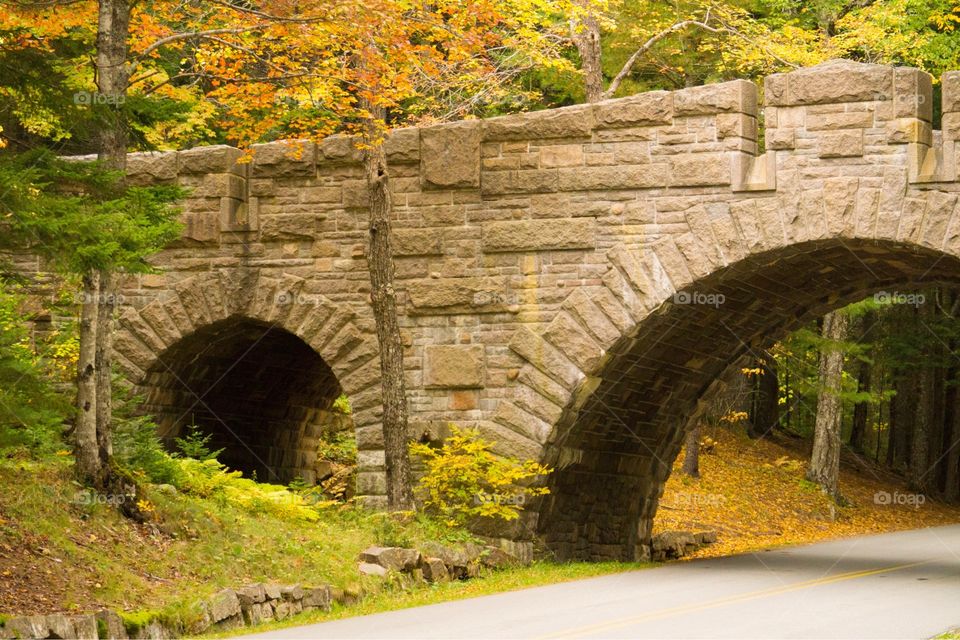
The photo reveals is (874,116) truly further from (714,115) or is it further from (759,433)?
(759,433)

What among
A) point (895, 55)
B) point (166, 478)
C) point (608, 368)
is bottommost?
point (166, 478)

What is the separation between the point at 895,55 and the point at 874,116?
11.5 metres

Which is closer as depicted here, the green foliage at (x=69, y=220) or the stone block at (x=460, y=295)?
the green foliage at (x=69, y=220)

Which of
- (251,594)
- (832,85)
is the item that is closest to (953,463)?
(832,85)

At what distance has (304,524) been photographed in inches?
511

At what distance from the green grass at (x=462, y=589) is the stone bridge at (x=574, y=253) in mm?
838

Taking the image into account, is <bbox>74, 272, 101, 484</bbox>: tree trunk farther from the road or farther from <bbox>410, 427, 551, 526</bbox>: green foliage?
<bbox>410, 427, 551, 526</bbox>: green foliage

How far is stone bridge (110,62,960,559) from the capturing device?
1352 centimetres

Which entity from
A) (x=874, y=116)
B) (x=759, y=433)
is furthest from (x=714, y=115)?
(x=759, y=433)

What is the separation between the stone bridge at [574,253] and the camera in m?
13.5

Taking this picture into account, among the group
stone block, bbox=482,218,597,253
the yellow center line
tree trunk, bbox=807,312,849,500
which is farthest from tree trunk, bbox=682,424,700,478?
stone block, bbox=482,218,597,253

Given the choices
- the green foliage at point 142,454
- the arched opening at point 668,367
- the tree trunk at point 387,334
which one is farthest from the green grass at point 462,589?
the green foliage at point 142,454

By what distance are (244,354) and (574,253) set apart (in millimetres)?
5655

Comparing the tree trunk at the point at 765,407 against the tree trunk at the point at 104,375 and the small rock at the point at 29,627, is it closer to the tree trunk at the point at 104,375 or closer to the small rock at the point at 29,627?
the tree trunk at the point at 104,375
